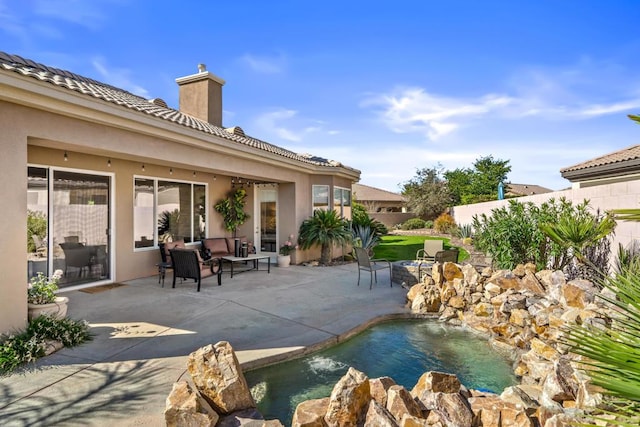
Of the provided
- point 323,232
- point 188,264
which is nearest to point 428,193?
point 323,232

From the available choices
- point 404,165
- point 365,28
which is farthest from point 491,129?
point 404,165

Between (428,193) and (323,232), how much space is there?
24742 mm

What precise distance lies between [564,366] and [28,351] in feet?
23.3

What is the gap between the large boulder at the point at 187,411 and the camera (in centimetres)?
329

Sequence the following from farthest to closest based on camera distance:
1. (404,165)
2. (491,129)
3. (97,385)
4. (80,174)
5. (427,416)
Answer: (404,165) < (491,129) < (80,174) < (97,385) < (427,416)

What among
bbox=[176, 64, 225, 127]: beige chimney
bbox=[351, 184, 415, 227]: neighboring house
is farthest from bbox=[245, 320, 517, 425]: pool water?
bbox=[351, 184, 415, 227]: neighboring house

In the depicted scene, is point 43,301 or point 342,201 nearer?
point 43,301

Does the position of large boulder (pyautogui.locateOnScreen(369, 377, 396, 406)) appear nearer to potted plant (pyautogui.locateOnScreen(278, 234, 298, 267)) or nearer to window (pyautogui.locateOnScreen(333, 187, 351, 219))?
potted plant (pyautogui.locateOnScreen(278, 234, 298, 267))

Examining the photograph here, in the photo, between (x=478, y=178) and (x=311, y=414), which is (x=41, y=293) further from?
(x=478, y=178)

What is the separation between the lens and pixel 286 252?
44.3 ft

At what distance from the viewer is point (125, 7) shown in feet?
31.5

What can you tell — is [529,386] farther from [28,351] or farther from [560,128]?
[560,128]

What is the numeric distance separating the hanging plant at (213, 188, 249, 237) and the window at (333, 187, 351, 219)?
3.84m

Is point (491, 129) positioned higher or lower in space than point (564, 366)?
higher
